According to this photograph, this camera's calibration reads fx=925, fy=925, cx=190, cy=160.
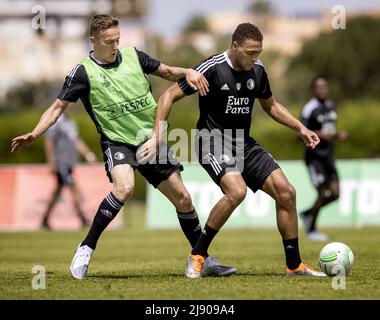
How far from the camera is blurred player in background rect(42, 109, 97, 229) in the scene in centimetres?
1995

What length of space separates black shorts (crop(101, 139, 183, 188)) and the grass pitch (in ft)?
3.56

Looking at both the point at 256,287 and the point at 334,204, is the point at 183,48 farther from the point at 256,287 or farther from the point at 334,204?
the point at 256,287

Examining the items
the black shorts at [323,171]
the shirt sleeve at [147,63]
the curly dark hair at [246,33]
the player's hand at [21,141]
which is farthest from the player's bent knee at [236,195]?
the black shorts at [323,171]

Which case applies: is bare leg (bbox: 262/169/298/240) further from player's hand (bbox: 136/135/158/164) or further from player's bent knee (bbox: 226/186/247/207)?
player's hand (bbox: 136/135/158/164)

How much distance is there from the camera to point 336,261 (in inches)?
374

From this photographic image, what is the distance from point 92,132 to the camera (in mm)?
36562

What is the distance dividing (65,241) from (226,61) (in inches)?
314

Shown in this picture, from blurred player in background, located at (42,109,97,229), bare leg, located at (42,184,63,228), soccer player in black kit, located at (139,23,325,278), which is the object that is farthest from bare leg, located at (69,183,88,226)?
soccer player in black kit, located at (139,23,325,278)

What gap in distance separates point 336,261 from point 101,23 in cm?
345

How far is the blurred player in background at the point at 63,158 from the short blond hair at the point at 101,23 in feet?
33.9

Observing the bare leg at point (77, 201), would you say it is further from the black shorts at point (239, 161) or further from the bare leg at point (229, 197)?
the bare leg at point (229, 197)

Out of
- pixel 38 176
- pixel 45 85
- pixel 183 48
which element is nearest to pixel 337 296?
pixel 38 176

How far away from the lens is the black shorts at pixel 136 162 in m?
9.71

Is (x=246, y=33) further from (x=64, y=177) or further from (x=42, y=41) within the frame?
(x=42, y=41)
